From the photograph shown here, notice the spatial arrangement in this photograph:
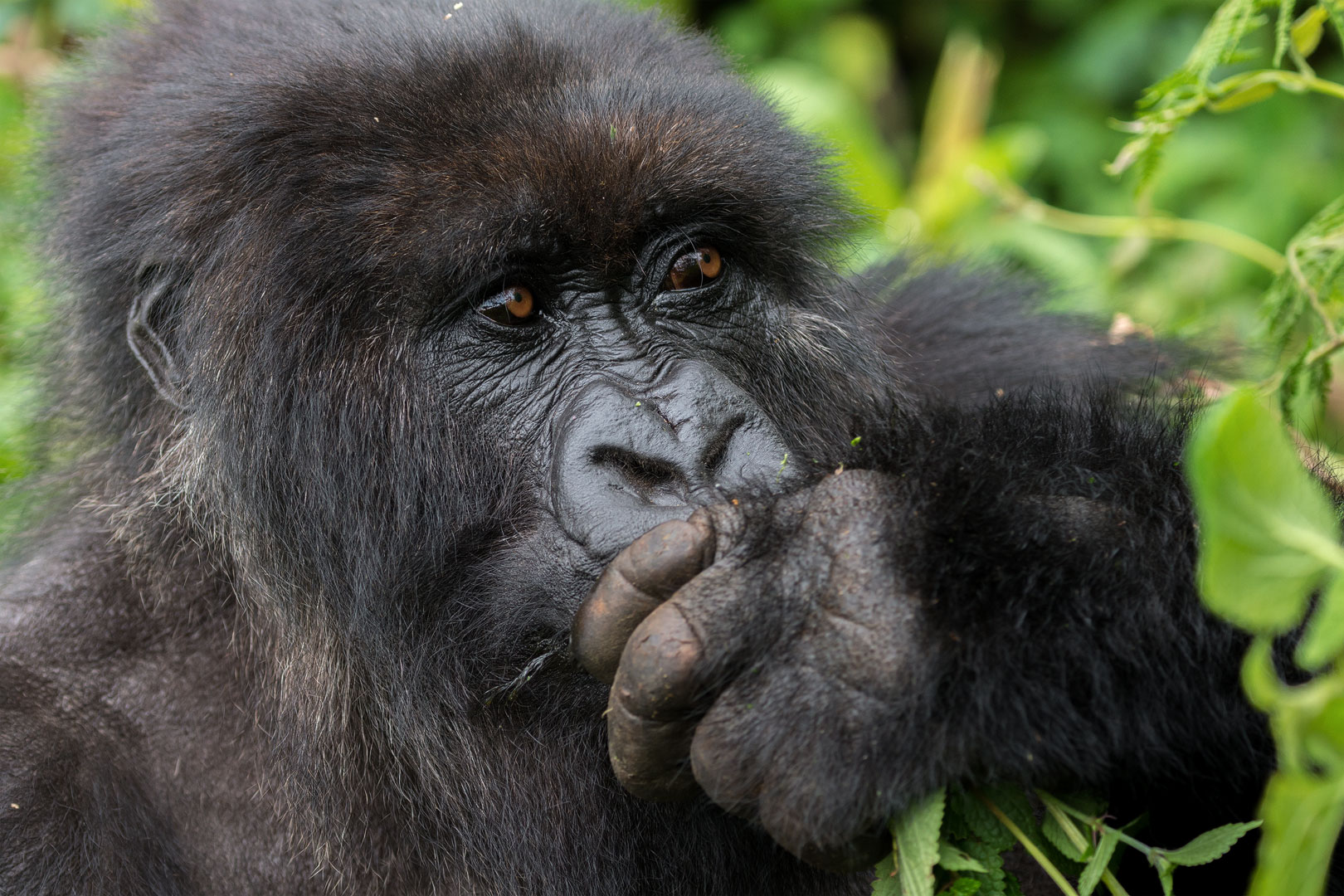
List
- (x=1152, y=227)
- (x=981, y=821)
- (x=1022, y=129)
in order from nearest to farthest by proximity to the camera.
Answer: (x=981, y=821), (x=1152, y=227), (x=1022, y=129)

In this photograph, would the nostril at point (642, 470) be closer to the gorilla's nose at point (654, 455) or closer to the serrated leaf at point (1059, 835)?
the gorilla's nose at point (654, 455)

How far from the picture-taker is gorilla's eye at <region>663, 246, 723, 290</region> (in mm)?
2350

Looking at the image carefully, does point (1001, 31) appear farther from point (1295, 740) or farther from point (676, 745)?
point (1295, 740)

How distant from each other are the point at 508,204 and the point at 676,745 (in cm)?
97

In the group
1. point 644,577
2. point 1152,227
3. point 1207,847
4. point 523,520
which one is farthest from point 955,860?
point 1152,227

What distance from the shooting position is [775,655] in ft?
5.47

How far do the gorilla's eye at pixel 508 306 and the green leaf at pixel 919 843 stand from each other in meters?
1.11

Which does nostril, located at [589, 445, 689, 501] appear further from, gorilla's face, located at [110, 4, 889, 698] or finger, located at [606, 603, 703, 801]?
finger, located at [606, 603, 703, 801]

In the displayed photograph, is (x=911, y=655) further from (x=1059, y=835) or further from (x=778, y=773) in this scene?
(x=1059, y=835)

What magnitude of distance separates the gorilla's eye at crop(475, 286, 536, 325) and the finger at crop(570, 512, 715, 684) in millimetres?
672

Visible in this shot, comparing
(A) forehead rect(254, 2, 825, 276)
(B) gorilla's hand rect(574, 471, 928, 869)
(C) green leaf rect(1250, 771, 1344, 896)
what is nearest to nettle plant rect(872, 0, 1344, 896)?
(C) green leaf rect(1250, 771, 1344, 896)

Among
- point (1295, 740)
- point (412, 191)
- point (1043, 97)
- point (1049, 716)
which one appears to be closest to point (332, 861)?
point (412, 191)

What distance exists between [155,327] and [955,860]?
1710 mm

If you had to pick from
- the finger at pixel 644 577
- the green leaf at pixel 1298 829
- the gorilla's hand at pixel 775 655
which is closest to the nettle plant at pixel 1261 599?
the green leaf at pixel 1298 829
